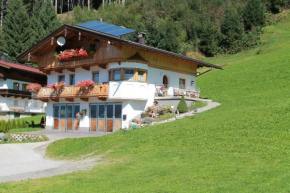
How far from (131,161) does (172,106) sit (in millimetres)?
14956

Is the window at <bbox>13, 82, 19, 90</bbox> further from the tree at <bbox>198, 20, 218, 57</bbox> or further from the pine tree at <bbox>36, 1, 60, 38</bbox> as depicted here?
the pine tree at <bbox>36, 1, 60, 38</bbox>

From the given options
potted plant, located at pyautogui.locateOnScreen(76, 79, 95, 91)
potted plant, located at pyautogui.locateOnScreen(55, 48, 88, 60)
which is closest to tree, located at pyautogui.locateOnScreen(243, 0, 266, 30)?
potted plant, located at pyautogui.locateOnScreen(55, 48, 88, 60)

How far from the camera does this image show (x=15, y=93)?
156ft

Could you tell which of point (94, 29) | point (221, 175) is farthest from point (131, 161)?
point (94, 29)

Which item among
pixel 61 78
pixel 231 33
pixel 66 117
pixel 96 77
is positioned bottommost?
pixel 66 117

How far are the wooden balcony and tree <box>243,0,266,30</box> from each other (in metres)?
49.1

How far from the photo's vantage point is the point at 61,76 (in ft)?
120

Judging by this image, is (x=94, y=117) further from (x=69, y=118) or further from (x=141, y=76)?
(x=141, y=76)

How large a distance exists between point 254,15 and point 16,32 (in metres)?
44.6

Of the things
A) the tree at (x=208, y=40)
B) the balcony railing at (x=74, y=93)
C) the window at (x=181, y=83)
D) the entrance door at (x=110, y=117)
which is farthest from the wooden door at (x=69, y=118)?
the tree at (x=208, y=40)

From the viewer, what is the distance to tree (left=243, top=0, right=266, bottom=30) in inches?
2916

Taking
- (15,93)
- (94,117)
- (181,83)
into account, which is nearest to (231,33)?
Result: (181,83)

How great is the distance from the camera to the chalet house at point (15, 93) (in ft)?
155

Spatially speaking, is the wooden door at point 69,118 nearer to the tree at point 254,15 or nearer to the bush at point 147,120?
the bush at point 147,120
